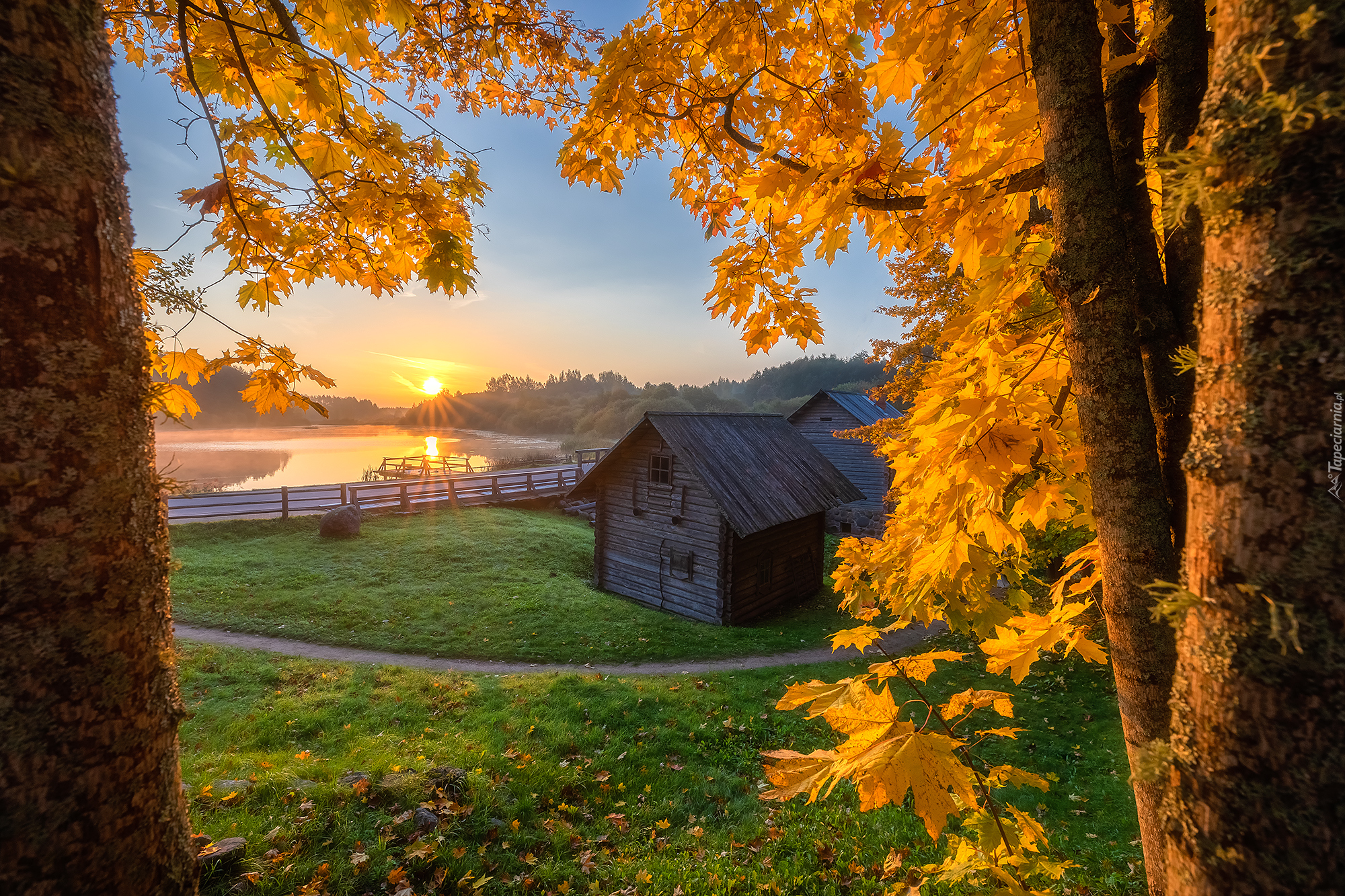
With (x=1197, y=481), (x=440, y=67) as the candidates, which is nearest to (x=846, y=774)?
(x=1197, y=481)

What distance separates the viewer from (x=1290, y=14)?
775 mm

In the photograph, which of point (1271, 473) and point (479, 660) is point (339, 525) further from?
point (1271, 473)

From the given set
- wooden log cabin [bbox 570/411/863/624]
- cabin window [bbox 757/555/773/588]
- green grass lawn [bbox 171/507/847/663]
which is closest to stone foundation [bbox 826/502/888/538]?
wooden log cabin [bbox 570/411/863/624]

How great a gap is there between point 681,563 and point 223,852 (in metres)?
12.7

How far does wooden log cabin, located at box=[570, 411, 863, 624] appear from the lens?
1484cm

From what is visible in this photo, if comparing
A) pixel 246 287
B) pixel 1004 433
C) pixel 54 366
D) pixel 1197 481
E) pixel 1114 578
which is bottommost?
pixel 1114 578

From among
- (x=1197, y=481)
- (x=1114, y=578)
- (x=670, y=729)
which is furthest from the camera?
(x=670, y=729)

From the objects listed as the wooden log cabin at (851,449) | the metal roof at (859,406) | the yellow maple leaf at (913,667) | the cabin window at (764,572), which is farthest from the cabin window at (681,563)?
the metal roof at (859,406)

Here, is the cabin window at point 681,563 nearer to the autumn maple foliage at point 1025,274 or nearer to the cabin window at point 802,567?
the cabin window at point 802,567

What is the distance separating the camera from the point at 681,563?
15617 mm

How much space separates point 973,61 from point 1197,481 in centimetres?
160

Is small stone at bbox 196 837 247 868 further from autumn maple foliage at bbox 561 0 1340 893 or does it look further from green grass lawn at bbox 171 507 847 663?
green grass lawn at bbox 171 507 847 663

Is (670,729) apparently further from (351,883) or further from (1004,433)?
(1004,433)

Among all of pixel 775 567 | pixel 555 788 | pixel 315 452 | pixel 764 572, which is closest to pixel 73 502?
pixel 555 788
